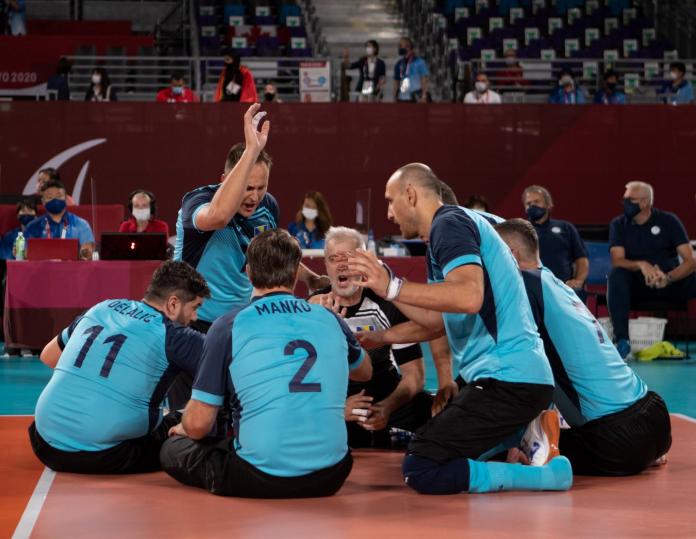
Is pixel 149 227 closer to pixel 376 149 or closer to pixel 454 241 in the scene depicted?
pixel 376 149

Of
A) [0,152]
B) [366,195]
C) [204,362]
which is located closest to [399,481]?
[204,362]

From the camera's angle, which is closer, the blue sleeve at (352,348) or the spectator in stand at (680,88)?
the blue sleeve at (352,348)

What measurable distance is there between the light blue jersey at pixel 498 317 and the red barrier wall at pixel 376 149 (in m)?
10.5

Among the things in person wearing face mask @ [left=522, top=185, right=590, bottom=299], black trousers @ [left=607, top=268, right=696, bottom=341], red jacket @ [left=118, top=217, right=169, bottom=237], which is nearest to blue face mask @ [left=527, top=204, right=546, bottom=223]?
person wearing face mask @ [left=522, top=185, right=590, bottom=299]

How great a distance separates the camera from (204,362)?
4.88 m

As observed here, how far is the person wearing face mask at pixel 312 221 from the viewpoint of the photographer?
13.2 metres

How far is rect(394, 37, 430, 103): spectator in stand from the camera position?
1752cm

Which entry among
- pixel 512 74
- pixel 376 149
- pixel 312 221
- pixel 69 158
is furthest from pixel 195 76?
pixel 312 221

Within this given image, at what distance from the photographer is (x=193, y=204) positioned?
19.9ft

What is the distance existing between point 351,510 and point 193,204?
1975mm

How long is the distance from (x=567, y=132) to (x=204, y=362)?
11.9m

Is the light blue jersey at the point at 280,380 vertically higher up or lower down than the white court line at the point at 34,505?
higher up

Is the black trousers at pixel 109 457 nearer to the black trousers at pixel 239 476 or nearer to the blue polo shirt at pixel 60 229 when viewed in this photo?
the black trousers at pixel 239 476

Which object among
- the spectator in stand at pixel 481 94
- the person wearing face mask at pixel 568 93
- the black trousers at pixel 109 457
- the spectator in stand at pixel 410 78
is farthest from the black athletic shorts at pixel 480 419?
the person wearing face mask at pixel 568 93
